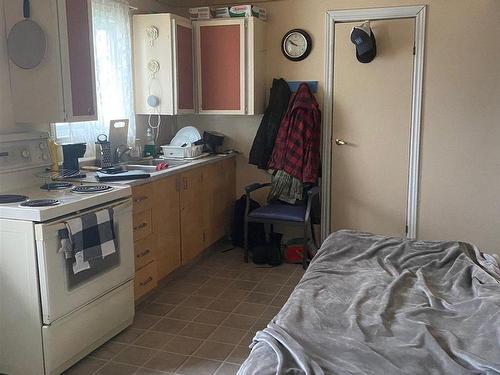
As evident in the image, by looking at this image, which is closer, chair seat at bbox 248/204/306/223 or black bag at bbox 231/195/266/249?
chair seat at bbox 248/204/306/223

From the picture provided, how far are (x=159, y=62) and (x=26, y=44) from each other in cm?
145

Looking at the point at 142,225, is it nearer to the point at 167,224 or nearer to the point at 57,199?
the point at 167,224

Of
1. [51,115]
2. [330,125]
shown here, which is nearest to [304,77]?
[330,125]

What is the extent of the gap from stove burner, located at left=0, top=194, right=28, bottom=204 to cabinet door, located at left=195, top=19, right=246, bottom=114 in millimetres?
2193

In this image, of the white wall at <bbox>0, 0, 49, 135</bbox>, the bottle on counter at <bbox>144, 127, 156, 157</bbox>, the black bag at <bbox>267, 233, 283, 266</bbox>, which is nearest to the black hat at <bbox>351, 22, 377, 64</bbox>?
the black bag at <bbox>267, 233, 283, 266</bbox>

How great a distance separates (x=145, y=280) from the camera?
339 cm

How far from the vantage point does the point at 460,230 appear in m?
4.34

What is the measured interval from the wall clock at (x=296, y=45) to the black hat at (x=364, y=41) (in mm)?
435

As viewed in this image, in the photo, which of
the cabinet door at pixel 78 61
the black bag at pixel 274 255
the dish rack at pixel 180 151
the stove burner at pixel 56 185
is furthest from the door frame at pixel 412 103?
the stove burner at pixel 56 185

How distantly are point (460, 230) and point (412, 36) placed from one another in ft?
5.54

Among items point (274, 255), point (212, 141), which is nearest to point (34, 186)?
point (212, 141)

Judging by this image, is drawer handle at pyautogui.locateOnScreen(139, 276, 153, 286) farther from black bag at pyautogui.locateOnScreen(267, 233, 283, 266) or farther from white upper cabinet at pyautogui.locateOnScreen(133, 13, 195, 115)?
white upper cabinet at pyautogui.locateOnScreen(133, 13, 195, 115)

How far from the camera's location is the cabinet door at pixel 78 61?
3.06 m

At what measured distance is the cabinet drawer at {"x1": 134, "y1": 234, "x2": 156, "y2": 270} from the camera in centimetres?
328
